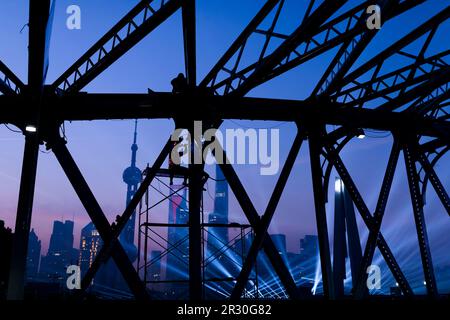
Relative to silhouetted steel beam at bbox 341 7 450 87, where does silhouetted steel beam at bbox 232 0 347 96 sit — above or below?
below

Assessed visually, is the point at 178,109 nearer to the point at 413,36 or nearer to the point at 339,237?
the point at 413,36

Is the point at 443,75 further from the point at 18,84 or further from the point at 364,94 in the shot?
the point at 18,84

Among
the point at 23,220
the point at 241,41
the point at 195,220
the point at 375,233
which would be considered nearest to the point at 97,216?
the point at 23,220

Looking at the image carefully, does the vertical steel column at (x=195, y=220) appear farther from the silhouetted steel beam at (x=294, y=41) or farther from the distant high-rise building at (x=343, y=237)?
the distant high-rise building at (x=343, y=237)

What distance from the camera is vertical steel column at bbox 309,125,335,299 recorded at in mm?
9180

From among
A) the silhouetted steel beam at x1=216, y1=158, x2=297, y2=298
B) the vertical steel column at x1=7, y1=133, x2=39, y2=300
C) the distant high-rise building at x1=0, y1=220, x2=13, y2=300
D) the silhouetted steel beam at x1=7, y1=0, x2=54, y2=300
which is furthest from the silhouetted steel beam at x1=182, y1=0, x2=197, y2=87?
the distant high-rise building at x1=0, y1=220, x2=13, y2=300

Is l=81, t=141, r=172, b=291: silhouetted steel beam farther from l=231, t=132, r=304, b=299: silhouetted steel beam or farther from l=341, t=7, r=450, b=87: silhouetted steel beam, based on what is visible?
l=341, t=7, r=450, b=87: silhouetted steel beam

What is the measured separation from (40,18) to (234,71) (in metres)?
4.89

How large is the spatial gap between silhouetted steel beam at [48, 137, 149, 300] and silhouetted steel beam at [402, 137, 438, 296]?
29.3 feet

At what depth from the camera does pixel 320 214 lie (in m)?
9.59

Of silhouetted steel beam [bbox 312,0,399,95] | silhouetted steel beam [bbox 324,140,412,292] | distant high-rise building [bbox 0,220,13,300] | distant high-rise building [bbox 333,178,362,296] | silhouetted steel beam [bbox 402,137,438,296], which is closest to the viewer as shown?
silhouetted steel beam [bbox 312,0,399,95]

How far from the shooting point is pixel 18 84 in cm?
880

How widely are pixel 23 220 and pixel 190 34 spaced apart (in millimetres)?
6167
